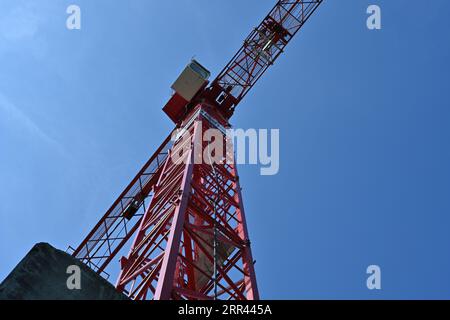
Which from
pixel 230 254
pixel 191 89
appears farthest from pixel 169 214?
pixel 191 89

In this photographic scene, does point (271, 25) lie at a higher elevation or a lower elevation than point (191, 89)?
higher

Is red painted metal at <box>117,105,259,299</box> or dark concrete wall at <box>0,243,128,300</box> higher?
red painted metal at <box>117,105,259,299</box>

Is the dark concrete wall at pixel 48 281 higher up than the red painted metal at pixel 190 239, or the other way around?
the red painted metal at pixel 190 239

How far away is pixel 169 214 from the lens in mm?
14008

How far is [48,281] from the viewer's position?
855cm

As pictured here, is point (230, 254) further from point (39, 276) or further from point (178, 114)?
point (178, 114)

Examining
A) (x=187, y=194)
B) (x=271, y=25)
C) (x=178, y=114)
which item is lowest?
(x=187, y=194)

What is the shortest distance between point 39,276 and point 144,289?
350 centimetres

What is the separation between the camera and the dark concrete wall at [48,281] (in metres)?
8.18

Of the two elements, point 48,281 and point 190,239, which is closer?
point 48,281

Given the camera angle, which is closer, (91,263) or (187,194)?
(187,194)

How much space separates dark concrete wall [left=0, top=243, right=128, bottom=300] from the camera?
8.18m
